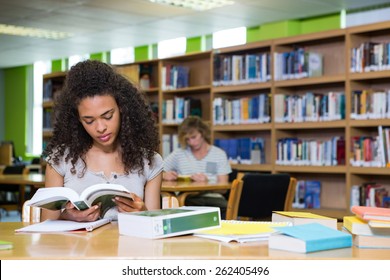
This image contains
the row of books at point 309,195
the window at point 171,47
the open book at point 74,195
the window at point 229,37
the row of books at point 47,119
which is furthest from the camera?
the window at point 171,47

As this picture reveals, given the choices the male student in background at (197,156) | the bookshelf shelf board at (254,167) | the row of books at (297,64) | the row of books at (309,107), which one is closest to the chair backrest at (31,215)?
the male student in background at (197,156)

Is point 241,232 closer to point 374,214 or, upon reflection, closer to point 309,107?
point 374,214

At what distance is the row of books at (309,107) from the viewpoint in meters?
6.30

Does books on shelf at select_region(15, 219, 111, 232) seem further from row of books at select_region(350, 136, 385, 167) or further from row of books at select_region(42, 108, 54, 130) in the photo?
row of books at select_region(42, 108, 54, 130)

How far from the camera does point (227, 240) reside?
5.81 feet

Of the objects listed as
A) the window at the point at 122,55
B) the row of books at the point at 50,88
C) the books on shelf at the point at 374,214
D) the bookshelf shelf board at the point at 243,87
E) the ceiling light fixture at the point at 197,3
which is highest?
the ceiling light fixture at the point at 197,3

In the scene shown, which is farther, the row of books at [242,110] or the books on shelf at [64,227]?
the row of books at [242,110]

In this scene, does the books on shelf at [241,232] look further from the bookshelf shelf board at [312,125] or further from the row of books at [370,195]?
the bookshelf shelf board at [312,125]

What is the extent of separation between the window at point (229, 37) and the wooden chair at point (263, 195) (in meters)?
6.39

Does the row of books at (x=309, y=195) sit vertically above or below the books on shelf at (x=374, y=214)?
below

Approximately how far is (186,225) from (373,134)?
4.71m

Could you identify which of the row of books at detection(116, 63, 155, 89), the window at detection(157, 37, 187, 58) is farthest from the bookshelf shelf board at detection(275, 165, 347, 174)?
the window at detection(157, 37, 187, 58)

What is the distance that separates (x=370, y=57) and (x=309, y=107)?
816 mm

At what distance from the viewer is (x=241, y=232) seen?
1835mm
